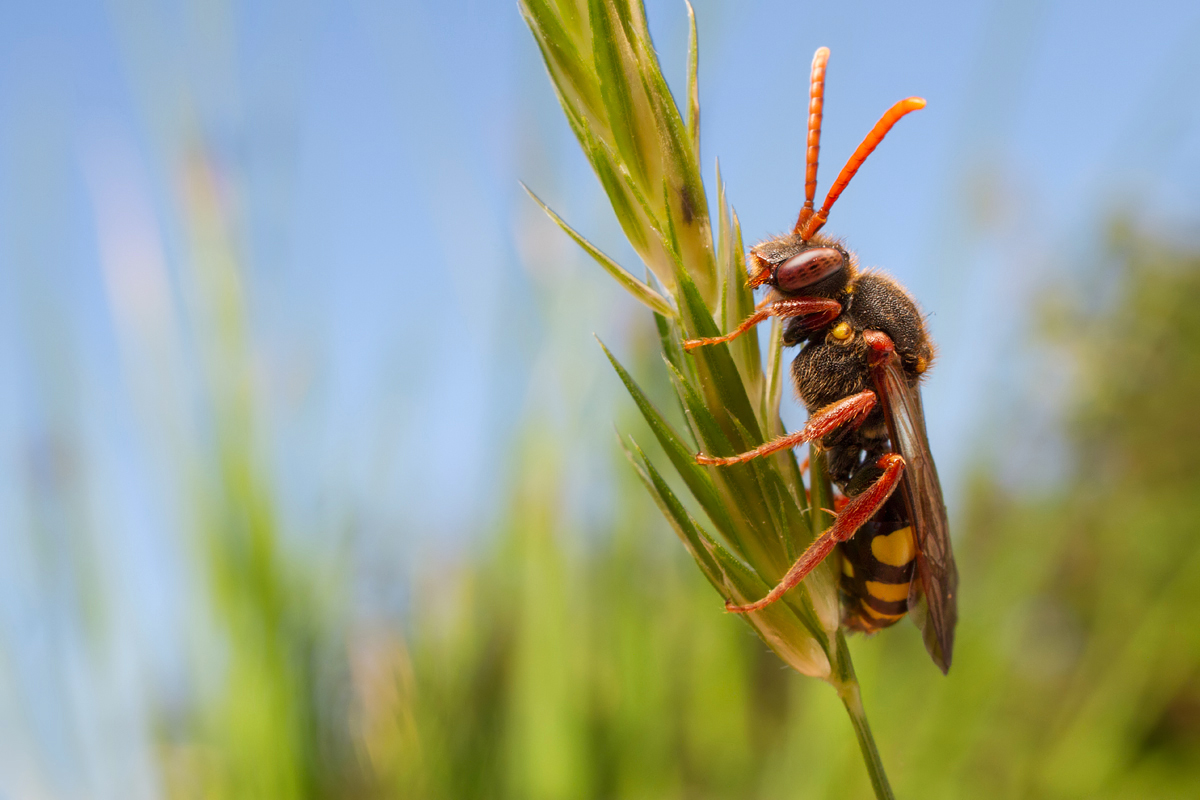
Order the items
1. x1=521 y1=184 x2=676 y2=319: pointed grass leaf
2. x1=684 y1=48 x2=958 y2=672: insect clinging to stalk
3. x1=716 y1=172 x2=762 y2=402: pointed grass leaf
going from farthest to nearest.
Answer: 1. x1=684 y1=48 x2=958 y2=672: insect clinging to stalk
2. x1=716 y1=172 x2=762 y2=402: pointed grass leaf
3. x1=521 y1=184 x2=676 y2=319: pointed grass leaf

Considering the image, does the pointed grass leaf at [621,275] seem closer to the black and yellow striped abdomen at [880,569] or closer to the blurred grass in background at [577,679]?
the black and yellow striped abdomen at [880,569]

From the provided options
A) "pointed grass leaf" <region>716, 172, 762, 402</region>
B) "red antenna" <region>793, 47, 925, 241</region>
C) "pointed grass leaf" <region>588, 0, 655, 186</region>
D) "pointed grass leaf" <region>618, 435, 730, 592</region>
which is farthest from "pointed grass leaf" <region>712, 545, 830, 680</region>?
"red antenna" <region>793, 47, 925, 241</region>

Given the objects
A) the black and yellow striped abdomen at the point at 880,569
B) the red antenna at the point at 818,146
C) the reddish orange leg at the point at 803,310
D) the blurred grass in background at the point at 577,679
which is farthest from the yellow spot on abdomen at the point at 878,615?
the blurred grass in background at the point at 577,679

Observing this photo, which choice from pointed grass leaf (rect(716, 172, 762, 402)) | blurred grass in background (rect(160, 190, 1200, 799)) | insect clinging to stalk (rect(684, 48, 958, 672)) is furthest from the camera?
blurred grass in background (rect(160, 190, 1200, 799))

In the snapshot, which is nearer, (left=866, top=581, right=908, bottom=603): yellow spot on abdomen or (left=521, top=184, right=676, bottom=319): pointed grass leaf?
(left=521, top=184, right=676, bottom=319): pointed grass leaf

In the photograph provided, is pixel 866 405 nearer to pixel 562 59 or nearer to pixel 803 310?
pixel 803 310

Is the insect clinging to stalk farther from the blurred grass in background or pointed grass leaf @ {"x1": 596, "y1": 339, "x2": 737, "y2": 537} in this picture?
the blurred grass in background

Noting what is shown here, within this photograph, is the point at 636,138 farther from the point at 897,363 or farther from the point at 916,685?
the point at 916,685
